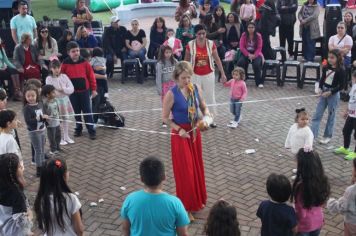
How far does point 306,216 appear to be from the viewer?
16.5 feet

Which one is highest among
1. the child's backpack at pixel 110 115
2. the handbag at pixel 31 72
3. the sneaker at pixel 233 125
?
the handbag at pixel 31 72

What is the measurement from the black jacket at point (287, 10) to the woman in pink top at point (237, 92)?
552 centimetres

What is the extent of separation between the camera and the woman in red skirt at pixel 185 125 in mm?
6199

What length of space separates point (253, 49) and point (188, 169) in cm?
706

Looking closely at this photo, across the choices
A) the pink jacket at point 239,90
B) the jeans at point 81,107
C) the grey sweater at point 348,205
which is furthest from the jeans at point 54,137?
the grey sweater at point 348,205

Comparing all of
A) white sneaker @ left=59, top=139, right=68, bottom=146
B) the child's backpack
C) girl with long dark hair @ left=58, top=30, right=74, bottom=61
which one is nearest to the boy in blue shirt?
white sneaker @ left=59, top=139, right=68, bottom=146

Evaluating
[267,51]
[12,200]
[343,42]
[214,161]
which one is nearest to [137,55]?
[267,51]

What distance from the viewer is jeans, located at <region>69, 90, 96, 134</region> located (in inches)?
363

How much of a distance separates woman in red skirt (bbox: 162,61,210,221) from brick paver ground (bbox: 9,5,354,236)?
569 millimetres

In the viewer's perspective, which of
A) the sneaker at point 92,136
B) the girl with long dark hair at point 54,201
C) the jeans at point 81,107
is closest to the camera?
the girl with long dark hair at point 54,201

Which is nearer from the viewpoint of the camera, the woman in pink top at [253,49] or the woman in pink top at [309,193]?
the woman in pink top at [309,193]

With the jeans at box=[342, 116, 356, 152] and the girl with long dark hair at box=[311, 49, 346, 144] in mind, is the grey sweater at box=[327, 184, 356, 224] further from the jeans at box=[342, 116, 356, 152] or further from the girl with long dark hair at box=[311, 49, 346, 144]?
the girl with long dark hair at box=[311, 49, 346, 144]

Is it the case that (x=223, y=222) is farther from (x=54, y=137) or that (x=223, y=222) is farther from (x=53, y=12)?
(x=53, y=12)

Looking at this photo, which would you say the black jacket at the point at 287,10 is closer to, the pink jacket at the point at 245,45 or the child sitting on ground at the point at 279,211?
the pink jacket at the point at 245,45
